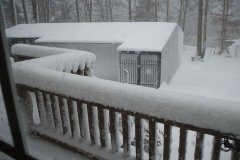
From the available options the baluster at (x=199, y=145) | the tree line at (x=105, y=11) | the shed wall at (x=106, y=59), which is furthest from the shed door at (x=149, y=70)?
the tree line at (x=105, y=11)

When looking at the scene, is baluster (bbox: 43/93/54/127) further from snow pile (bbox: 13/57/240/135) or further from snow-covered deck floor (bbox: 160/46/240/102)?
snow-covered deck floor (bbox: 160/46/240/102)

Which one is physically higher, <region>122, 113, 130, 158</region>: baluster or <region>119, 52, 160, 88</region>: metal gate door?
<region>122, 113, 130, 158</region>: baluster

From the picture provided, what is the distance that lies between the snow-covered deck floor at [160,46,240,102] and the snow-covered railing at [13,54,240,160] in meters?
10.1

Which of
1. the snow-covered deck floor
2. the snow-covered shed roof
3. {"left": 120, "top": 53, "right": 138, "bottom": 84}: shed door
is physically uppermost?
the snow-covered shed roof

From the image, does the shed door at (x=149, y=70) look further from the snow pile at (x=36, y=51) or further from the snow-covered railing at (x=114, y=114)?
the snow-covered railing at (x=114, y=114)

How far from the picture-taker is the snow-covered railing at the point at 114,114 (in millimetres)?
2127

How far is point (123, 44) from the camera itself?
13.8 meters

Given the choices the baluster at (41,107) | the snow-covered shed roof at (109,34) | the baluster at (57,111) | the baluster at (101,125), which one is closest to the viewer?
the baluster at (101,125)

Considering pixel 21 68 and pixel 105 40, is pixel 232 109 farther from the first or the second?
pixel 105 40

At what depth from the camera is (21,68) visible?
3.36 meters

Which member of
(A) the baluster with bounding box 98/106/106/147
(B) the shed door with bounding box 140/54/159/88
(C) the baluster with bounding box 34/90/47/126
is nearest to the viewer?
(A) the baluster with bounding box 98/106/106/147

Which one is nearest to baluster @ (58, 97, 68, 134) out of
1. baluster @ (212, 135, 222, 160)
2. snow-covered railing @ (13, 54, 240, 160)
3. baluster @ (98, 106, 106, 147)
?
snow-covered railing @ (13, 54, 240, 160)

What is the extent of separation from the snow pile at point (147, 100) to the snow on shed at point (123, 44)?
392 inches

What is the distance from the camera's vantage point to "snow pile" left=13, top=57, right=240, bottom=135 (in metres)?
2.04
